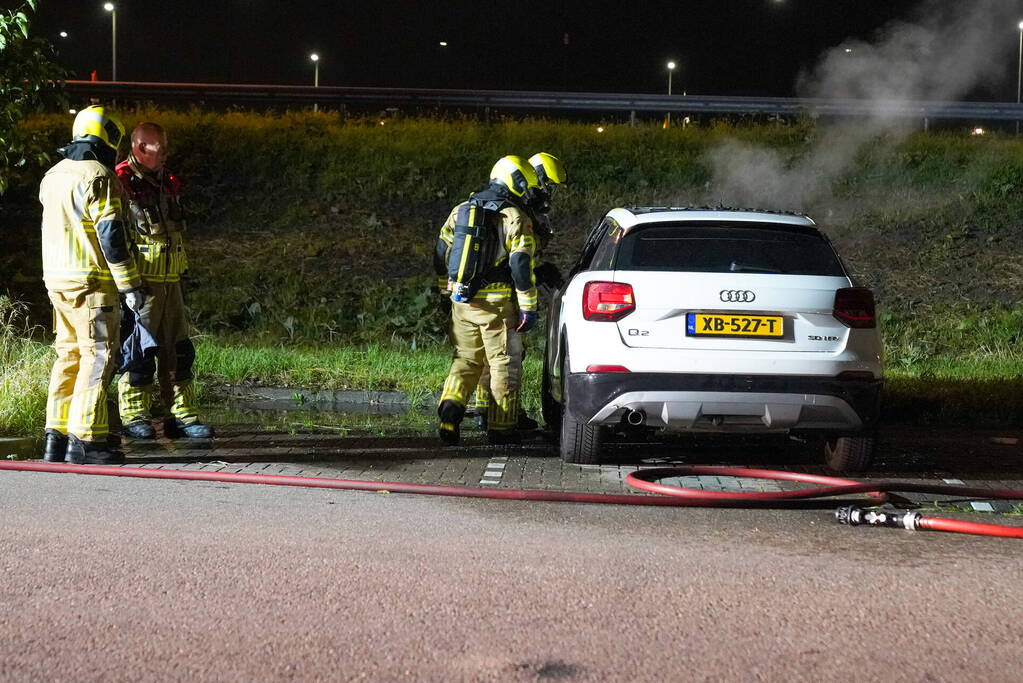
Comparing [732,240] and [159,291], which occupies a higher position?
[732,240]

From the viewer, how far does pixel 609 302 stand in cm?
727

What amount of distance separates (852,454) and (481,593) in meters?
3.67

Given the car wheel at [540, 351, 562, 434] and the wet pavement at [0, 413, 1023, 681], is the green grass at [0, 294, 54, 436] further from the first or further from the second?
the car wheel at [540, 351, 562, 434]

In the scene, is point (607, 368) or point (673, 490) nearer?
point (673, 490)

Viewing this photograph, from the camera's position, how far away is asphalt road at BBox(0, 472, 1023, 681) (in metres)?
3.84

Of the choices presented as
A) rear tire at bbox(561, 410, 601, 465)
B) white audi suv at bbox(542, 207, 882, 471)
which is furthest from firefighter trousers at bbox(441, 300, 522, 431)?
white audi suv at bbox(542, 207, 882, 471)

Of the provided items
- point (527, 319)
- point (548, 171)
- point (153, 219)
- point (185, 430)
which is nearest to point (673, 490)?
point (527, 319)

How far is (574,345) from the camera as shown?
745cm

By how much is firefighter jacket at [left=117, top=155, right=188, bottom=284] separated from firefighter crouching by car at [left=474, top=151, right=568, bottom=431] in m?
2.29

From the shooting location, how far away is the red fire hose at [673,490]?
6.03 meters

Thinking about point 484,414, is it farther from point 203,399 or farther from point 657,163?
point 657,163

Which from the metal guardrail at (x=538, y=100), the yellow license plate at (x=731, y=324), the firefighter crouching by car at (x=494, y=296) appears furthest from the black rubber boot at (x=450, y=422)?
the metal guardrail at (x=538, y=100)

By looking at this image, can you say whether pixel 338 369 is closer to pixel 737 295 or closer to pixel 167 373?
pixel 167 373

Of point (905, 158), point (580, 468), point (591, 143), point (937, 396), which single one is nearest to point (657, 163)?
point (591, 143)
